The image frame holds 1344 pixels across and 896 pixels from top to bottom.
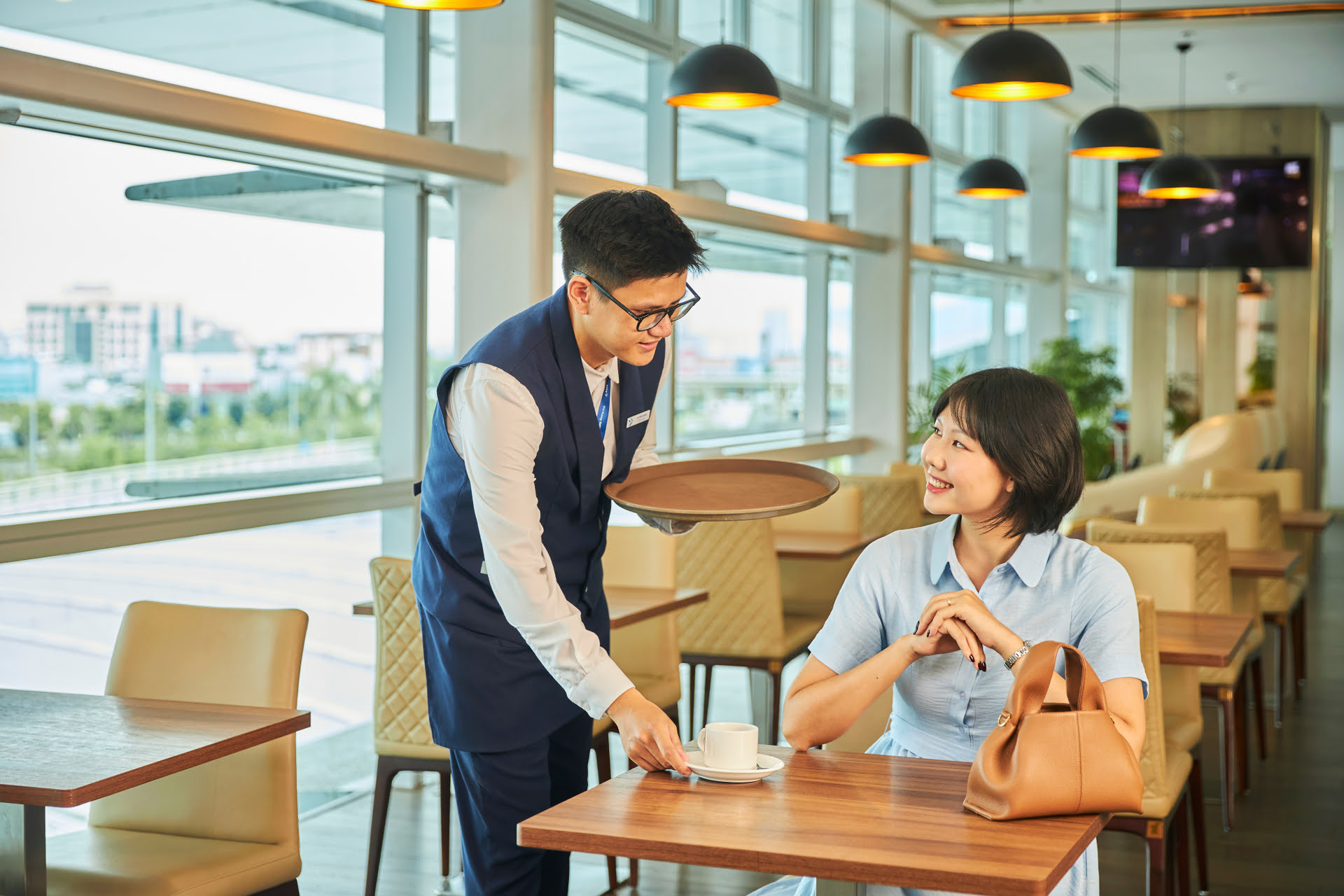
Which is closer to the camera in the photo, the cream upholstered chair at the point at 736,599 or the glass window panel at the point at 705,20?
the cream upholstered chair at the point at 736,599

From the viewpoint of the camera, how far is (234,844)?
2.50 metres

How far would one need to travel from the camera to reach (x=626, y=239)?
1.94 m

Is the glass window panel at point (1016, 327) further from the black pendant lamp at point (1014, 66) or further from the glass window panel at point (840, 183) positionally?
the black pendant lamp at point (1014, 66)

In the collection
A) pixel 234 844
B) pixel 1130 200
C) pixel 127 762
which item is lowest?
pixel 234 844

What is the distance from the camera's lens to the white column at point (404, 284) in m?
4.84

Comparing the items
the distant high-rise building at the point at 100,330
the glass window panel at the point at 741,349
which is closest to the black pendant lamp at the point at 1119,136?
the glass window panel at the point at 741,349

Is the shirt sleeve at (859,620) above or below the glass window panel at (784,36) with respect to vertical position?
below

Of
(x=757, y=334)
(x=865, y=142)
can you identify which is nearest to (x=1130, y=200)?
(x=757, y=334)

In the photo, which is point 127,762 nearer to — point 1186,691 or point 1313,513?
point 1186,691

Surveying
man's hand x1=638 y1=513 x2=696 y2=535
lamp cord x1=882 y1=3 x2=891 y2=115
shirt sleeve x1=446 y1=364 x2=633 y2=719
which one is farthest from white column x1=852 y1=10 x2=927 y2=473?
shirt sleeve x1=446 y1=364 x2=633 y2=719

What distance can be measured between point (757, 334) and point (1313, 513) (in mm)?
3054

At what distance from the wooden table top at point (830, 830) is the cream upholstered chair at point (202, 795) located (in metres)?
1.00

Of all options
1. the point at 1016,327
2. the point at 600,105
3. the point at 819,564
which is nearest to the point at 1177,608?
the point at 819,564

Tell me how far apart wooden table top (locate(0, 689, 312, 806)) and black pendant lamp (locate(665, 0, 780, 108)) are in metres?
2.97
